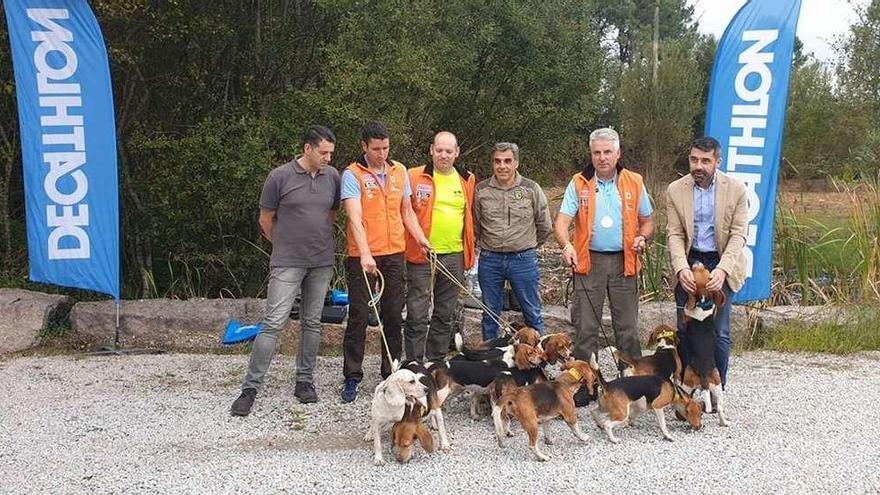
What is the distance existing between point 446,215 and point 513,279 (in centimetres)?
71

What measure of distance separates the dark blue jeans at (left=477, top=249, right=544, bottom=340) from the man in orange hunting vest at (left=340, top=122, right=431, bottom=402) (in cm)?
59

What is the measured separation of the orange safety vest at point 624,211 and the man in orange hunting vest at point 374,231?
1.12m

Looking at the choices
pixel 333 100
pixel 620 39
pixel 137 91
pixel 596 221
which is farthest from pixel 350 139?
pixel 620 39

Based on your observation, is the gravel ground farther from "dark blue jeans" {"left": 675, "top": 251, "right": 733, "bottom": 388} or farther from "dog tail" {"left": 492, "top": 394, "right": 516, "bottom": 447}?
"dark blue jeans" {"left": 675, "top": 251, "right": 733, "bottom": 388}

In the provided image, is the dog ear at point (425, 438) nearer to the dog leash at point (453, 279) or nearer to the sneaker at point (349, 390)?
the sneaker at point (349, 390)

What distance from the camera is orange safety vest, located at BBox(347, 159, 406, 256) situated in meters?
5.46

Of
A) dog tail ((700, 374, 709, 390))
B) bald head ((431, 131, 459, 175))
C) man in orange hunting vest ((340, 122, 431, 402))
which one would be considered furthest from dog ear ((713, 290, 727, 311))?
bald head ((431, 131, 459, 175))

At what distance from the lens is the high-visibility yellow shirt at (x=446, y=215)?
19.0 ft

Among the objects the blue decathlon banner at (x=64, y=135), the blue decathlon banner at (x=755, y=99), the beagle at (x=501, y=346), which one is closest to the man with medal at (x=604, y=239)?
the beagle at (x=501, y=346)

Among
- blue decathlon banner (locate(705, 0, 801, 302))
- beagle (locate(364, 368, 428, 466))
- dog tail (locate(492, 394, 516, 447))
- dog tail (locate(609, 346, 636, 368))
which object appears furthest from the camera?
blue decathlon banner (locate(705, 0, 801, 302))

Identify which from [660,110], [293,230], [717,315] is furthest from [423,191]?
[660,110]

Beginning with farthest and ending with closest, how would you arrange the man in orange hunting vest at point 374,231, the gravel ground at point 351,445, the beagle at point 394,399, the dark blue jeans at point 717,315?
the man in orange hunting vest at point 374,231, the dark blue jeans at point 717,315, the beagle at point 394,399, the gravel ground at point 351,445

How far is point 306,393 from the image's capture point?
219 inches

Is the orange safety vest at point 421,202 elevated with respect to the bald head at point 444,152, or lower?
lower
